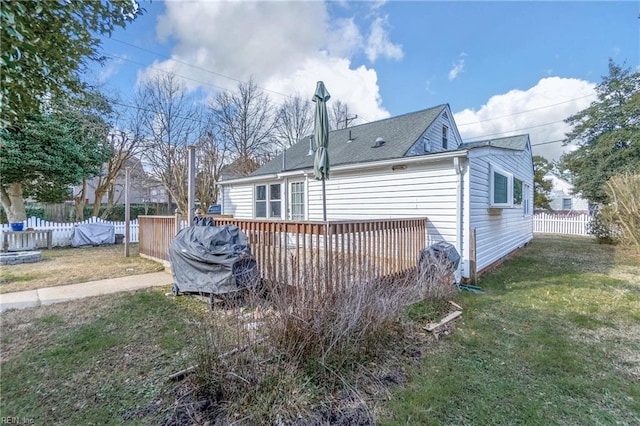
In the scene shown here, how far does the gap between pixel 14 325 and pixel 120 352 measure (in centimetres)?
179

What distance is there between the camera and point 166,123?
1777 cm

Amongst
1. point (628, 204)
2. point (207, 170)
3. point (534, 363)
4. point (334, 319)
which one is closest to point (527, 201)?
point (628, 204)

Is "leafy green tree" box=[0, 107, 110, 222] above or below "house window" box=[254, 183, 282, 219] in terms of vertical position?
above

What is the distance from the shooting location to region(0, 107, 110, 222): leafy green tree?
10.4 meters

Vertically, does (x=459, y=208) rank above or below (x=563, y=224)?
above

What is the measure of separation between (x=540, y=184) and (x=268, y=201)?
2511cm

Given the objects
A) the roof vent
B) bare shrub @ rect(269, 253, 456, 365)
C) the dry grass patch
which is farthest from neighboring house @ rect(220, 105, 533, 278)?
the dry grass patch

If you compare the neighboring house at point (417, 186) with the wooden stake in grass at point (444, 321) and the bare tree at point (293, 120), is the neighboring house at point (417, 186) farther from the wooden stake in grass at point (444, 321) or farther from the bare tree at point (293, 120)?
the bare tree at point (293, 120)

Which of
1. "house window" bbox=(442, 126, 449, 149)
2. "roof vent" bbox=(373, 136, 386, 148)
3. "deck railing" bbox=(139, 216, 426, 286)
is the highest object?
"house window" bbox=(442, 126, 449, 149)

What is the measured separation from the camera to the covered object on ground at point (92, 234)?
1100 centimetres

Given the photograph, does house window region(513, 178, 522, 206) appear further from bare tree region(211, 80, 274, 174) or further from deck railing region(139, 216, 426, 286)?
bare tree region(211, 80, 274, 174)

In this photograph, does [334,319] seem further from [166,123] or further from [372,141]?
[166,123]

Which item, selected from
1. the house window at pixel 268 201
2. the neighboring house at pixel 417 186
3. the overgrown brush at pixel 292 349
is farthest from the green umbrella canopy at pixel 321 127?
the house window at pixel 268 201

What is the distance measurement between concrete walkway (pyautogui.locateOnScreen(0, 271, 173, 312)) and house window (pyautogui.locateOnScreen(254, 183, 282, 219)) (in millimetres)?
4581
